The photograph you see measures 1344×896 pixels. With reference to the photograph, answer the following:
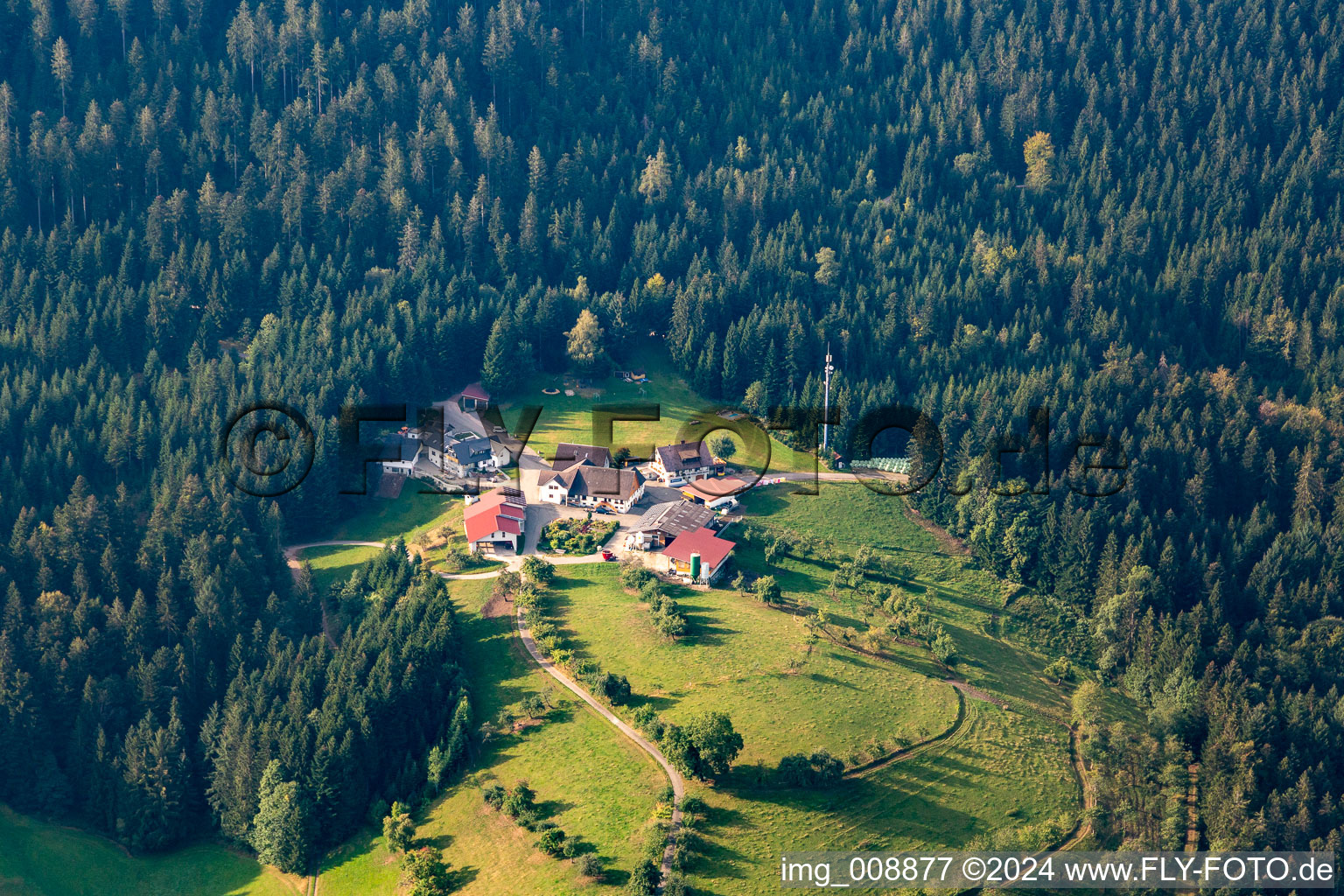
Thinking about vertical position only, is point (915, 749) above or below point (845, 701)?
Answer: below

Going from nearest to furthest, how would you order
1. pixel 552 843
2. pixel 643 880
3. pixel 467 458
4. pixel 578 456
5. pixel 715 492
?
pixel 643 880
pixel 552 843
pixel 715 492
pixel 578 456
pixel 467 458

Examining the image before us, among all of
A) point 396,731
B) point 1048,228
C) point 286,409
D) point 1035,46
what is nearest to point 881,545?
point 396,731

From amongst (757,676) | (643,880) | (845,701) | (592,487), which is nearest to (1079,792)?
(845,701)

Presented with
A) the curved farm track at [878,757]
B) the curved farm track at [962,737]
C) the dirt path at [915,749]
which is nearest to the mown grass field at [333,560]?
the curved farm track at [878,757]

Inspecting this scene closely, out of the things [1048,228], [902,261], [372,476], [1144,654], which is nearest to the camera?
[1144,654]

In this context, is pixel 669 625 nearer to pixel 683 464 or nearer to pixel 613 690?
pixel 613 690

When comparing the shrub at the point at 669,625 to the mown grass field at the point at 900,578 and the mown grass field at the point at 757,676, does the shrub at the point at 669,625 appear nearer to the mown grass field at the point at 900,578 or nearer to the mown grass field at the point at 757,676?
the mown grass field at the point at 757,676

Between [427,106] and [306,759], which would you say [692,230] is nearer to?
[427,106]
